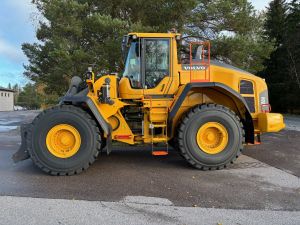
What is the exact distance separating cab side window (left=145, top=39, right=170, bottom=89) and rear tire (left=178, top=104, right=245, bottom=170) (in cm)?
107

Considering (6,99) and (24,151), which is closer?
(24,151)

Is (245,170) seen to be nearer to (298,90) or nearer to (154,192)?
(154,192)

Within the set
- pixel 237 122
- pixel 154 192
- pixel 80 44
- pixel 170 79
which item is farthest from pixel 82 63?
pixel 154 192

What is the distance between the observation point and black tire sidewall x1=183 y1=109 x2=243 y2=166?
24.2 ft

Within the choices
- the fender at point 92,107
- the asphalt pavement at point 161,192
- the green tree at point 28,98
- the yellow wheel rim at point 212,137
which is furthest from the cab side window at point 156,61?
the green tree at point 28,98

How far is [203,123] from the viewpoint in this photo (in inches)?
294

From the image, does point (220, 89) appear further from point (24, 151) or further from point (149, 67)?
point (24, 151)

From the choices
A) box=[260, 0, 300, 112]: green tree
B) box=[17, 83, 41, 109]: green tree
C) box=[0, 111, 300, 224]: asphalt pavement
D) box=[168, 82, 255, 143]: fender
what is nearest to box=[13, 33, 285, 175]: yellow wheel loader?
box=[168, 82, 255, 143]: fender

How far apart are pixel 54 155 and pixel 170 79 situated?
113 inches

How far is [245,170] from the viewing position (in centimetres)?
748

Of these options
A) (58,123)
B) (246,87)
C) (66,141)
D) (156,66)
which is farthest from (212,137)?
(58,123)

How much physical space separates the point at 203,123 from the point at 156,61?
5.50 ft

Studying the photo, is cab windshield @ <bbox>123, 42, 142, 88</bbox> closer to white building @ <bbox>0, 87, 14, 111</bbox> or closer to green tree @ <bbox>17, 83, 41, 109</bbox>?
white building @ <bbox>0, 87, 14, 111</bbox>

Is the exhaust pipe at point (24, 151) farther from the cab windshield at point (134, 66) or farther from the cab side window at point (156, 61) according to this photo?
the cab side window at point (156, 61)
